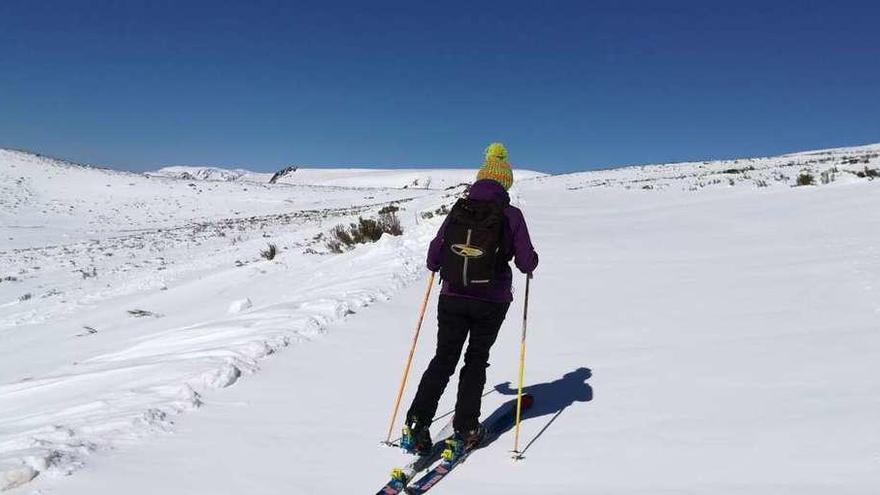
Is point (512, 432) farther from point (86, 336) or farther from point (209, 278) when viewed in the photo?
point (209, 278)

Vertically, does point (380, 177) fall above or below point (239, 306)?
above

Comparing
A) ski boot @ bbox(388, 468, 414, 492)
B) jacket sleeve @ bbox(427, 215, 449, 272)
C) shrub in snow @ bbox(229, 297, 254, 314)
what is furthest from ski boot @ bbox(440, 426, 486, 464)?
shrub in snow @ bbox(229, 297, 254, 314)

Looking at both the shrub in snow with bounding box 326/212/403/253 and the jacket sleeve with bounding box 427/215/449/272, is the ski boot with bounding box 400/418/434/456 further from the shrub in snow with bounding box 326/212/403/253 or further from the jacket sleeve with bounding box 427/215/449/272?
the shrub in snow with bounding box 326/212/403/253

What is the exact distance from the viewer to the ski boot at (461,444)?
143 inches

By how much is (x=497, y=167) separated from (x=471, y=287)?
0.83 metres

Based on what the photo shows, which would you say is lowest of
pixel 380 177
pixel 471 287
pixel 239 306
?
pixel 239 306

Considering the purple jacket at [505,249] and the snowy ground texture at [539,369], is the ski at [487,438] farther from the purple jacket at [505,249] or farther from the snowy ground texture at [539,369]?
the purple jacket at [505,249]

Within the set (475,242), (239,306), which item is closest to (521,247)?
(475,242)

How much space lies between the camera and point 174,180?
2013 inches

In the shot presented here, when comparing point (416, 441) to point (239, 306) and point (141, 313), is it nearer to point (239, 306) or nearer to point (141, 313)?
point (239, 306)

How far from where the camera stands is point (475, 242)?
12.0 ft

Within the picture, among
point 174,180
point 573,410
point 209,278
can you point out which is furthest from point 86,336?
point 174,180

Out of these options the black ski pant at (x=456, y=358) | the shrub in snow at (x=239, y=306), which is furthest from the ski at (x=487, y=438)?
the shrub in snow at (x=239, y=306)

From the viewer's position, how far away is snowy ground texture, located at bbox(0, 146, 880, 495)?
3.33m
